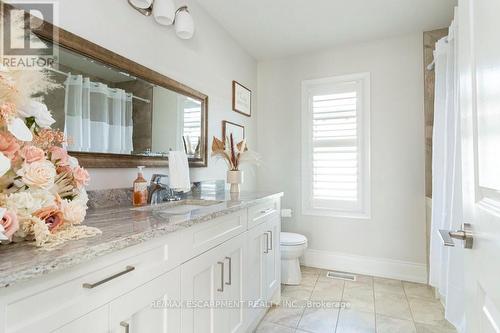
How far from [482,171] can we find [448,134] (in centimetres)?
159

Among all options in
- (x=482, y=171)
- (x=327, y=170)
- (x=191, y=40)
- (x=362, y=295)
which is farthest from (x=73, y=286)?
(x=327, y=170)

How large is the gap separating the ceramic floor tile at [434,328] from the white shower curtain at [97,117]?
2.29 metres

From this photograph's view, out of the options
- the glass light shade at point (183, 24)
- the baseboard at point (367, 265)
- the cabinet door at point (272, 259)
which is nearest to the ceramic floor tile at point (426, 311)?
the baseboard at point (367, 265)

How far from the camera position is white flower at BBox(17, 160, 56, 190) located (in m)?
0.70

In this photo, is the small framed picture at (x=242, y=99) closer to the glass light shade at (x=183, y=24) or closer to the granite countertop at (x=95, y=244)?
the glass light shade at (x=183, y=24)

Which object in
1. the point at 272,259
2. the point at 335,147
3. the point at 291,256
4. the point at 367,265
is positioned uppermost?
the point at 335,147

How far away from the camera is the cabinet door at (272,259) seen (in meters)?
1.96

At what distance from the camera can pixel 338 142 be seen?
2977mm

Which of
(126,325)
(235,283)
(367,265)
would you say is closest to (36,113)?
(126,325)

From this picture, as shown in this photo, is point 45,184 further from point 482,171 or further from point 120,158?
point 482,171

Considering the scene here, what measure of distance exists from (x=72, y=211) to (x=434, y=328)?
2.36m

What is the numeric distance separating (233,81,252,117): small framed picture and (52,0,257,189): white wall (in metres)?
0.07

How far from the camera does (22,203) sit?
2.25 ft

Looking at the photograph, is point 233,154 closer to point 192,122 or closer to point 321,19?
point 192,122
